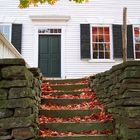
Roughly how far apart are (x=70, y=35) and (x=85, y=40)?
641mm

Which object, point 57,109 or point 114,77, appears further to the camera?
point 57,109

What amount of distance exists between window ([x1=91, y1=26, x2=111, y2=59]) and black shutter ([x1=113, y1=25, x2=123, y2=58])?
307mm

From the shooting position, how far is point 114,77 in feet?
19.2

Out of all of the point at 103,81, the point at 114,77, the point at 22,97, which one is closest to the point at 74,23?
the point at 103,81

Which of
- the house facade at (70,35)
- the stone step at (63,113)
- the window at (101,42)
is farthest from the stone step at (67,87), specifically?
the window at (101,42)

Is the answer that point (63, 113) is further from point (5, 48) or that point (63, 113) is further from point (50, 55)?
point (50, 55)

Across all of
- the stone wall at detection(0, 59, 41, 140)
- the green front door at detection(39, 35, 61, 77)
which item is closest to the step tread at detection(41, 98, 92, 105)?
the stone wall at detection(0, 59, 41, 140)

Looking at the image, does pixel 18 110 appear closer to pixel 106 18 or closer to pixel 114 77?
pixel 114 77

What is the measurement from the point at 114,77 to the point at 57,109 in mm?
1398

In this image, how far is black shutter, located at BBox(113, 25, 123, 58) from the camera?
528 inches

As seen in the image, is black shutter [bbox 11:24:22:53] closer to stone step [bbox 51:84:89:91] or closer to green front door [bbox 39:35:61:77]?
green front door [bbox 39:35:61:77]

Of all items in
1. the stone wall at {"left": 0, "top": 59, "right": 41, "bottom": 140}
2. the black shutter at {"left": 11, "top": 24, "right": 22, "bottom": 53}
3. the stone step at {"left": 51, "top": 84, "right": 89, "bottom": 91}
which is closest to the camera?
the stone wall at {"left": 0, "top": 59, "right": 41, "bottom": 140}

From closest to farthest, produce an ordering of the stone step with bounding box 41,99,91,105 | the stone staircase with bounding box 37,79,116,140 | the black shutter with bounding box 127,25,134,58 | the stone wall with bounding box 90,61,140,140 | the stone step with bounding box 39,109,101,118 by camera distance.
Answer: the stone wall with bounding box 90,61,140,140 → the stone staircase with bounding box 37,79,116,140 → the stone step with bounding box 39,109,101,118 → the stone step with bounding box 41,99,91,105 → the black shutter with bounding box 127,25,134,58

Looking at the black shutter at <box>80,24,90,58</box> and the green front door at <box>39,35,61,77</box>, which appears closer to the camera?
the black shutter at <box>80,24,90,58</box>
